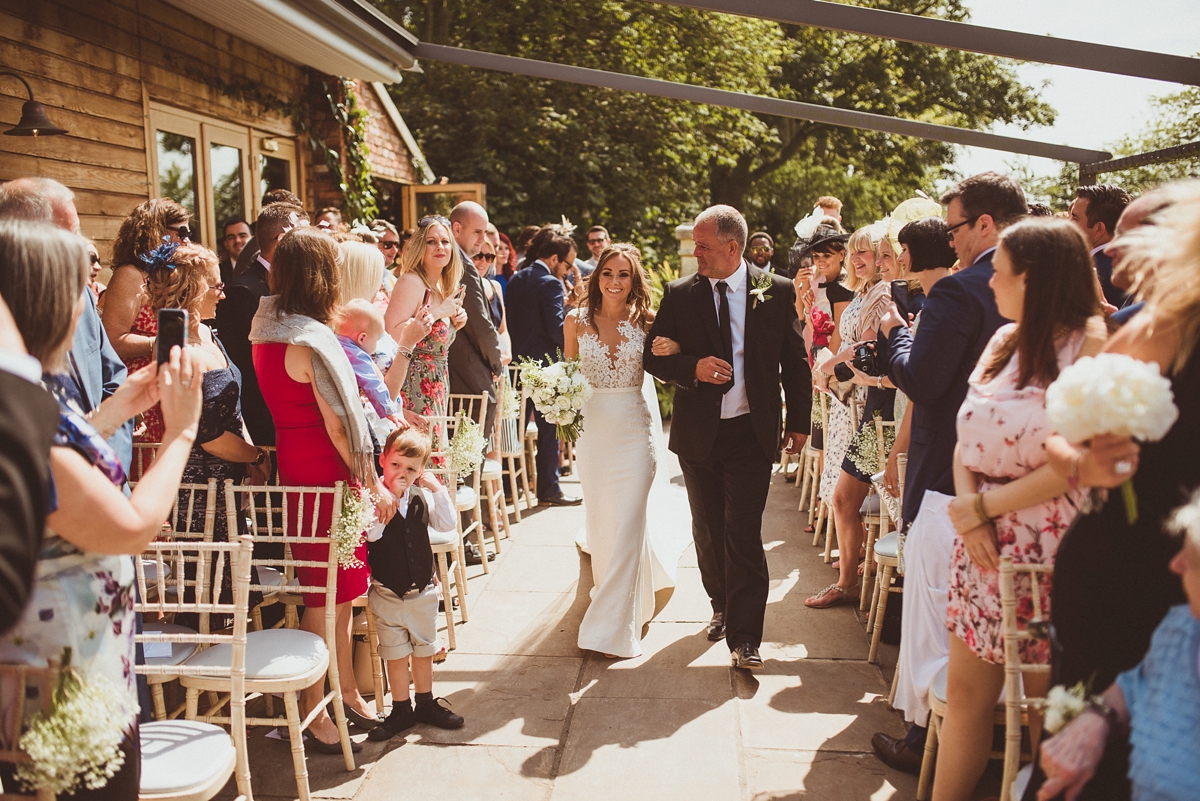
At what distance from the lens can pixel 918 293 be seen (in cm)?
451

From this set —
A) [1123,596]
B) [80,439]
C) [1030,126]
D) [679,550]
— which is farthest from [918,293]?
[1030,126]

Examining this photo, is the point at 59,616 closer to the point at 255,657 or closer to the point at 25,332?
the point at 25,332

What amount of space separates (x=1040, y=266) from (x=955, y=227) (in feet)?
2.46

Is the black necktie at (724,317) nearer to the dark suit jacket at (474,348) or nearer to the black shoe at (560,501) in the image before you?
the dark suit jacket at (474,348)

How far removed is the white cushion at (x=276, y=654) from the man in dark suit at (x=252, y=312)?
3.60 ft

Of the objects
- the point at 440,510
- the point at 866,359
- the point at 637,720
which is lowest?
the point at 637,720

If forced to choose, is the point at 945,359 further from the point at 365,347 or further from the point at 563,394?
the point at 365,347

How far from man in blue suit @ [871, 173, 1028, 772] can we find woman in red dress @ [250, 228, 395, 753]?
207 cm

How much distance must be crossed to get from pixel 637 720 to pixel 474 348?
3139 mm

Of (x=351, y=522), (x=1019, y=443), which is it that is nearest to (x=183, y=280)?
(x=351, y=522)

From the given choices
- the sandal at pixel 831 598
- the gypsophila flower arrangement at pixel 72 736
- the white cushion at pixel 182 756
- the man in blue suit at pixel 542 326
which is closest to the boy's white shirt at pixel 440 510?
the white cushion at pixel 182 756

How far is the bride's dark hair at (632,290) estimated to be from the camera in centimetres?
455

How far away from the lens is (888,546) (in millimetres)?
4188

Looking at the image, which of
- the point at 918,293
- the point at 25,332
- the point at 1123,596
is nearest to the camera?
the point at 25,332
